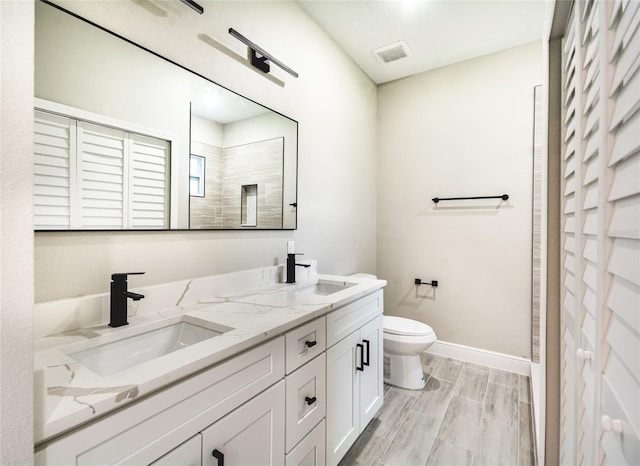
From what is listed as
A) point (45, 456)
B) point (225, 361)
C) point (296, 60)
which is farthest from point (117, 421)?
point (296, 60)

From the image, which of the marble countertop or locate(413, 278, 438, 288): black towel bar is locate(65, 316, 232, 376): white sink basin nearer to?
the marble countertop

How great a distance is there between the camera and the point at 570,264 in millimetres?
1018

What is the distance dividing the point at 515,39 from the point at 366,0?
1250 mm

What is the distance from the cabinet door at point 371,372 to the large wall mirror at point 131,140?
89 centimetres

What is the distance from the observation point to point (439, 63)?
2723 mm

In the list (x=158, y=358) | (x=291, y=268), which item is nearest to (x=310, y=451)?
(x=158, y=358)

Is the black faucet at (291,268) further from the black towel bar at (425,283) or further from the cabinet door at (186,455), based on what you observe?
the black towel bar at (425,283)

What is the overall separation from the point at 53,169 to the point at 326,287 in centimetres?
142

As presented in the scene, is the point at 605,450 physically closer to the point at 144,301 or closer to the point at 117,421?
the point at 117,421

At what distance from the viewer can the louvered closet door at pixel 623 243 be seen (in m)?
0.47

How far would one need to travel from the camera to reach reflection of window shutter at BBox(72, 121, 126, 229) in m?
1.06

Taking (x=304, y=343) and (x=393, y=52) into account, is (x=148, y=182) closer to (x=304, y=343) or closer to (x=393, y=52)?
(x=304, y=343)

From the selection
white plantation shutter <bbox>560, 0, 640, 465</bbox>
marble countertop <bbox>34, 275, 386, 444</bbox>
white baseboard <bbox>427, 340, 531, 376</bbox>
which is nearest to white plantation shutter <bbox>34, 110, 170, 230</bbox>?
marble countertop <bbox>34, 275, 386, 444</bbox>

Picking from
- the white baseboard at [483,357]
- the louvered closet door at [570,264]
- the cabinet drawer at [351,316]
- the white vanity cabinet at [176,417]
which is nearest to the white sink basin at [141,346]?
the white vanity cabinet at [176,417]
